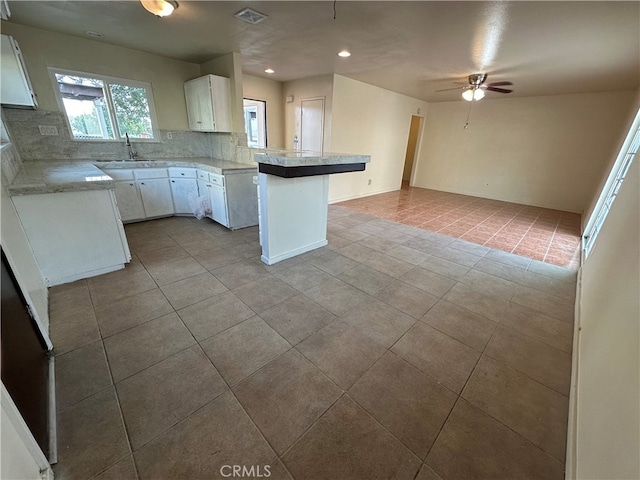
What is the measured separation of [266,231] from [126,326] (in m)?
1.38

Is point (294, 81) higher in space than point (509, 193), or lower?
higher

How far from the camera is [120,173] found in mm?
Answer: 3463

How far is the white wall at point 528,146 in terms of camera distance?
16.6ft

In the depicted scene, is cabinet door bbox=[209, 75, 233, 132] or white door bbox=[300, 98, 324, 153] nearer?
cabinet door bbox=[209, 75, 233, 132]

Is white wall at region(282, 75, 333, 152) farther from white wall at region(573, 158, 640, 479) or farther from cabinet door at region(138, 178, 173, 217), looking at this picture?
white wall at region(573, 158, 640, 479)

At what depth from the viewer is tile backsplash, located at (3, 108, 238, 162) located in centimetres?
317

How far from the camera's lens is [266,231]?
269 centimetres

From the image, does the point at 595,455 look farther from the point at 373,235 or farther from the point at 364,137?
the point at 364,137

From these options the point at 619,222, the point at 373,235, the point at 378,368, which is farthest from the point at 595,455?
the point at 373,235

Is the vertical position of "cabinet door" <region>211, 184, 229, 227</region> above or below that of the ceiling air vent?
below

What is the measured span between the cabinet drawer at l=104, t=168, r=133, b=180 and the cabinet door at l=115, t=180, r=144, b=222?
0.06 metres

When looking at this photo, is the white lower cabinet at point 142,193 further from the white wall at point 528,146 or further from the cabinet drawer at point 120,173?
the white wall at point 528,146

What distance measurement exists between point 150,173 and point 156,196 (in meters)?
0.34

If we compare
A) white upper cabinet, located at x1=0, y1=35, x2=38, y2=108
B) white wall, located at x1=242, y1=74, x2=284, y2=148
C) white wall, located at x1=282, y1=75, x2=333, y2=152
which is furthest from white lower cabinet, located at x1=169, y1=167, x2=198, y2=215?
white wall, located at x1=282, y1=75, x2=333, y2=152
